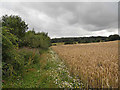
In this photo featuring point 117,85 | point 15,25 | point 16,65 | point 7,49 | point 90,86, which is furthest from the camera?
point 15,25

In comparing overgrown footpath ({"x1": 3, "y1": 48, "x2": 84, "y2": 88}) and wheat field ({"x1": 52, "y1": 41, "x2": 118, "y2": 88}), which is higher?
wheat field ({"x1": 52, "y1": 41, "x2": 118, "y2": 88})

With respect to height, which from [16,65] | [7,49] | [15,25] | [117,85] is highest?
[15,25]

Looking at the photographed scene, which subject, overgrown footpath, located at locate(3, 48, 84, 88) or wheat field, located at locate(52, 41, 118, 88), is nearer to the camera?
wheat field, located at locate(52, 41, 118, 88)

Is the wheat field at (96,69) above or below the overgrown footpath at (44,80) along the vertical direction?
above

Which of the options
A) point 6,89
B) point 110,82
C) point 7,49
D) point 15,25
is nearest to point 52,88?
point 6,89

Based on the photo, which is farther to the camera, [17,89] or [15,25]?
[15,25]

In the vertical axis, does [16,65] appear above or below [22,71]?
above

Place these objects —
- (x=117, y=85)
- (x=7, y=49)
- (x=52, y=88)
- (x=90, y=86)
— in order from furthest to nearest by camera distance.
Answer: (x=7, y=49)
(x=52, y=88)
(x=90, y=86)
(x=117, y=85)

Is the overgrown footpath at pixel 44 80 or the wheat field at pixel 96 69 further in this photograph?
the overgrown footpath at pixel 44 80

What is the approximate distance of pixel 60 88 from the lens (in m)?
2.86

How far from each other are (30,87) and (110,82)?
3.16m

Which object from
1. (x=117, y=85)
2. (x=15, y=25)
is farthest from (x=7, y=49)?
(x=15, y=25)

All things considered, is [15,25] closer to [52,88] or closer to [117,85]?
[52,88]

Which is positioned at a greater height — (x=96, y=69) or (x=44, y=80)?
(x=96, y=69)
